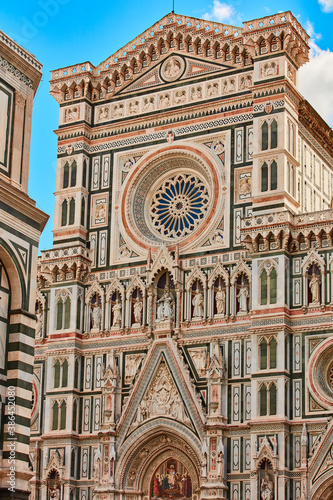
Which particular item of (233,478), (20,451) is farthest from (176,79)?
(20,451)

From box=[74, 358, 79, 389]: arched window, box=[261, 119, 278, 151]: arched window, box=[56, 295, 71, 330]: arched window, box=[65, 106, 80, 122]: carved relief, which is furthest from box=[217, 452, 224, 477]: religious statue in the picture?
box=[65, 106, 80, 122]: carved relief

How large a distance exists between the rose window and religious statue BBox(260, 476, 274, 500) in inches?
327

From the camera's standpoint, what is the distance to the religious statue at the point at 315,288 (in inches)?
1155

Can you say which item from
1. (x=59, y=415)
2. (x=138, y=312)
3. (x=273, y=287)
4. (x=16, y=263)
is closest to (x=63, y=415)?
(x=59, y=415)

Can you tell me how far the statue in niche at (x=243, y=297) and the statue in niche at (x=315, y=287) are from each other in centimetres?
211

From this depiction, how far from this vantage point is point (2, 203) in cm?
1917

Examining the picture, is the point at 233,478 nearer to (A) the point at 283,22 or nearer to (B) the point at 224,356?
(B) the point at 224,356

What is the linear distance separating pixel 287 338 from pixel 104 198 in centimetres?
850

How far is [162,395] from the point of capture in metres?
30.8

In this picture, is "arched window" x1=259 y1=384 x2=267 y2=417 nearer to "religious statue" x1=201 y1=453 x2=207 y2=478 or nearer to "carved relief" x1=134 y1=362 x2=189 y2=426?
"religious statue" x1=201 y1=453 x2=207 y2=478

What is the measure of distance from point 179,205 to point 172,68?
186 inches

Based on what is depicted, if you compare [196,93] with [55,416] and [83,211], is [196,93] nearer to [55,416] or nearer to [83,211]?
[83,211]

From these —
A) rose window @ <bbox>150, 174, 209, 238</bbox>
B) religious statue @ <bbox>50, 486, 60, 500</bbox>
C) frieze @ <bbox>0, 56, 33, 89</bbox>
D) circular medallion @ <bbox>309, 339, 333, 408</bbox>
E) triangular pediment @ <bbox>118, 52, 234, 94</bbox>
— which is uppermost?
triangular pediment @ <bbox>118, 52, 234, 94</bbox>

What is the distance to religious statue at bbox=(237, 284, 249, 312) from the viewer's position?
3052cm
